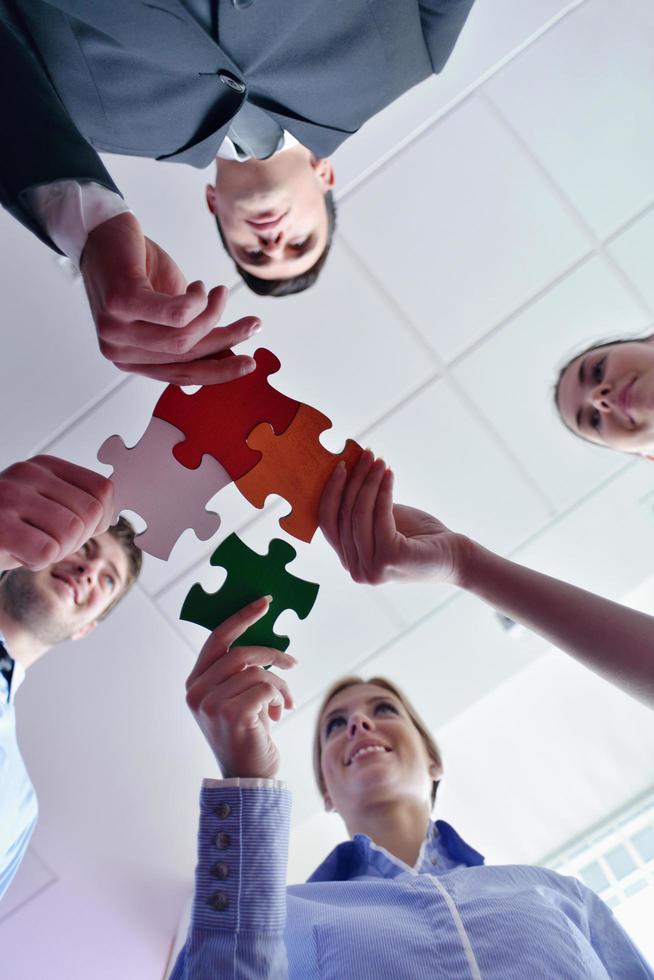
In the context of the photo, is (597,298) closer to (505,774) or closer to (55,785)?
(505,774)

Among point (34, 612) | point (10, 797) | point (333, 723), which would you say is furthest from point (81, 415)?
point (333, 723)

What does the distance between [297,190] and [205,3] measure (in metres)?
0.65

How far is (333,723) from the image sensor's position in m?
2.35

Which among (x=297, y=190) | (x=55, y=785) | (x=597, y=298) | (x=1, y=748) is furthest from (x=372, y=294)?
(x=55, y=785)

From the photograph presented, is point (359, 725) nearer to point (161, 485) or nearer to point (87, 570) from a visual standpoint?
point (87, 570)

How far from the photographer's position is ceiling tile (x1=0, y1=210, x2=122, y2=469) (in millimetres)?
2297

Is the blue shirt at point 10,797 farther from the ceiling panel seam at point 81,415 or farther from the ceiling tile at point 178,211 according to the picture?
the ceiling tile at point 178,211

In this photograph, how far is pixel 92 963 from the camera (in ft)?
9.48

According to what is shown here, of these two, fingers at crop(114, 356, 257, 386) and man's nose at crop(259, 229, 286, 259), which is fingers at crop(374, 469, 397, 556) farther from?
man's nose at crop(259, 229, 286, 259)

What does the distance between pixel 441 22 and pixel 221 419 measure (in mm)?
1136

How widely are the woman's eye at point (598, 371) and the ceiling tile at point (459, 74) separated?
2.93 feet

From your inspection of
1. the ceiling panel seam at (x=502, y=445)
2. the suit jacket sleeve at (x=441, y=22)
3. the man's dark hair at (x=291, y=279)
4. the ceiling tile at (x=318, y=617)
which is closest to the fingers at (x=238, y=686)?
the ceiling tile at (x=318, y=617)

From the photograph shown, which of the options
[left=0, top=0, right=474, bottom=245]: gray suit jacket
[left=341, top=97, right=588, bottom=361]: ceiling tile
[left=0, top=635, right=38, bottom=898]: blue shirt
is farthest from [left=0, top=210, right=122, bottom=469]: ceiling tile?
[left=341, top=97, right=588, bottom=361]: ceiling tile

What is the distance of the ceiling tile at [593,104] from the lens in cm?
230
